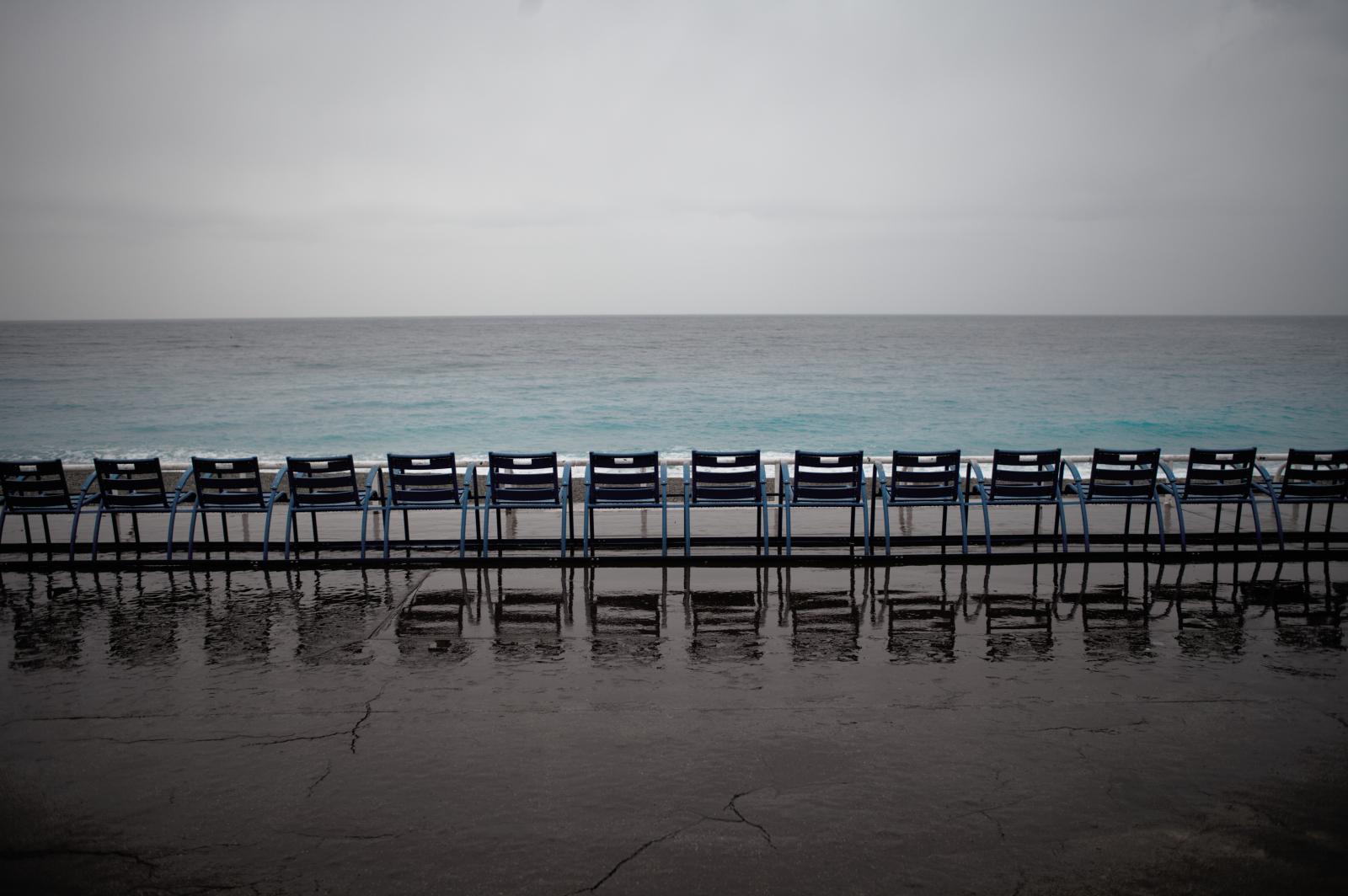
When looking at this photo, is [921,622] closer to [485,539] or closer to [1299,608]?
[1299,608]

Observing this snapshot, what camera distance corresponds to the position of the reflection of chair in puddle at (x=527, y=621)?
569 cm

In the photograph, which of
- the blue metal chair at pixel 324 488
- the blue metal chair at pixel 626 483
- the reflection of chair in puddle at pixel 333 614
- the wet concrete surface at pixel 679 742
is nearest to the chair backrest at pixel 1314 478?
the wet concrete surface at pixel 679 742

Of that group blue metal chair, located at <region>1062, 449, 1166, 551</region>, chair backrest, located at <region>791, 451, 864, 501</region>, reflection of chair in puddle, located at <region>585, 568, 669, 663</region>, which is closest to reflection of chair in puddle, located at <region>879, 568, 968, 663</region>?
chair backrest, located at <region>791, 451, 864, 501</region>

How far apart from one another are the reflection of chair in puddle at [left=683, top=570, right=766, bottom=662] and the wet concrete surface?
39 millimetres

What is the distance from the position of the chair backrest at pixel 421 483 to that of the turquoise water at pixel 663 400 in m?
15.8

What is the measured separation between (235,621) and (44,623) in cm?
141

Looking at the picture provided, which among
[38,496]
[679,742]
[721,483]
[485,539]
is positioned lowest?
[679,742]

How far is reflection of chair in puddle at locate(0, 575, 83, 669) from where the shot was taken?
5582 millimetres

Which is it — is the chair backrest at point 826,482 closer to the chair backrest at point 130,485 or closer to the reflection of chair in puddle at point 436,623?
the reflection of chair in puddle at point 436,623

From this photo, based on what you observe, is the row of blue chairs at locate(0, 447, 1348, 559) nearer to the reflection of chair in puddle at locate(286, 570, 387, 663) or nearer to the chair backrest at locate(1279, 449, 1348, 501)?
the chair backrest at locate(1279, 449, 1348, 501)

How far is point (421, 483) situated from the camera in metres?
8.10

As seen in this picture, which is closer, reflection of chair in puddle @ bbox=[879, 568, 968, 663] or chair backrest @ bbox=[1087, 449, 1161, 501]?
reflection of chair in puddle @ bbox=[879, 568, 968, 663]

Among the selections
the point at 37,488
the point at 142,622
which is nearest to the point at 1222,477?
the point at 142,622

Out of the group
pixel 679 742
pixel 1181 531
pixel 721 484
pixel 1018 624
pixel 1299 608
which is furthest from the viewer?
pixel 721 484
